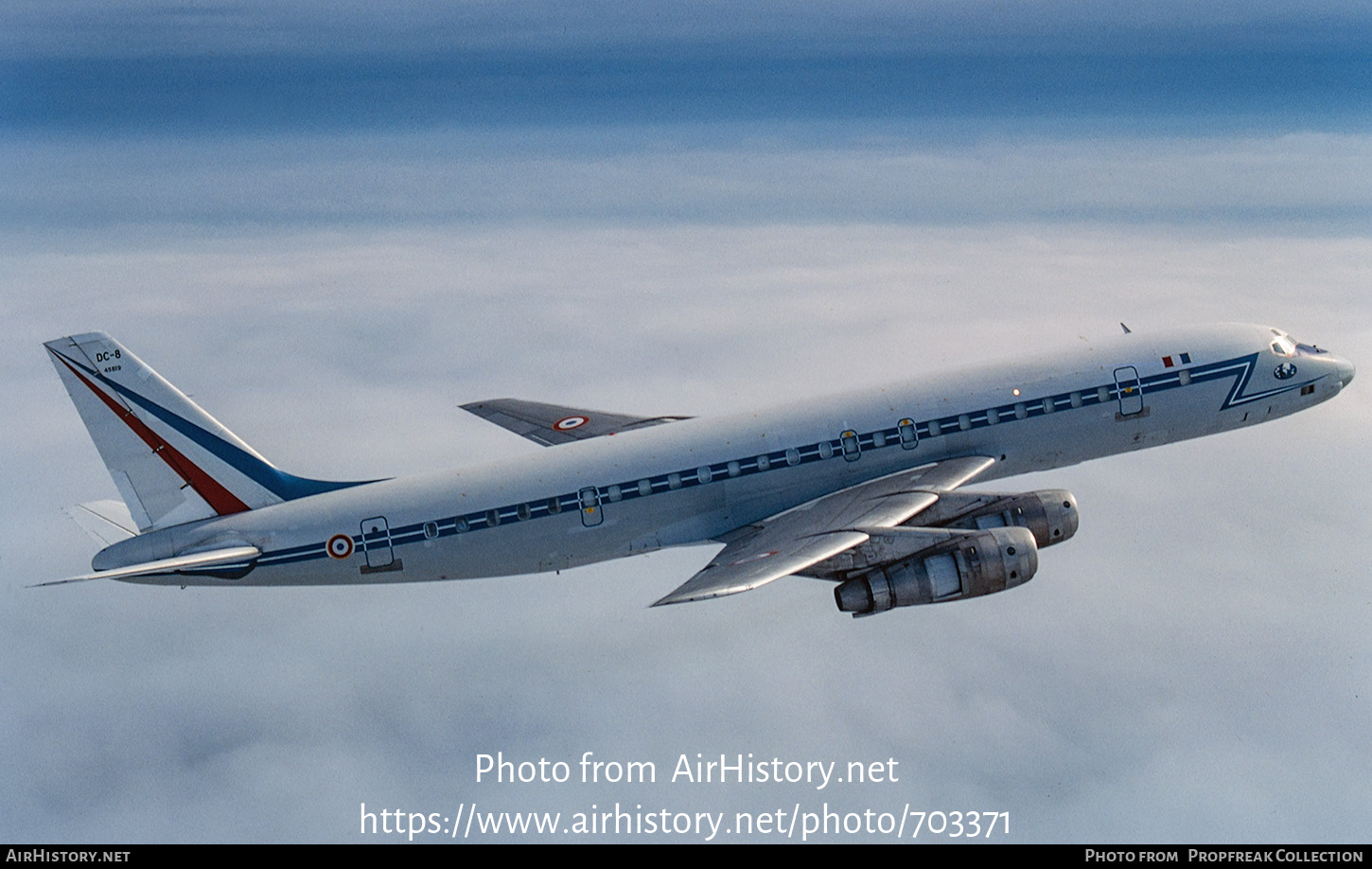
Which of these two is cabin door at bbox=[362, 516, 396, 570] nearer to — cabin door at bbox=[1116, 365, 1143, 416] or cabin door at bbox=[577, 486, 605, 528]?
cabin door at bbox=[577, 486, 605, 528]

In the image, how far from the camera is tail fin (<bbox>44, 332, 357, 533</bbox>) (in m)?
54.6

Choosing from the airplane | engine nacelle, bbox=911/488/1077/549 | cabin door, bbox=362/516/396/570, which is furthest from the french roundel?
engine nacelle, bbox=911/488/1077/549

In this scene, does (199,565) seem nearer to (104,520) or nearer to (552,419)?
(104,520)

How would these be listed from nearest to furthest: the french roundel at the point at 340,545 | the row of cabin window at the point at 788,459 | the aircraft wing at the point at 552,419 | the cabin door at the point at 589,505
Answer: the french roundel at the point at 340,545, the row of cabin window at the point at 788,459, the cabin door at the point at 589,505, the aircraft wing at the point at 552,419

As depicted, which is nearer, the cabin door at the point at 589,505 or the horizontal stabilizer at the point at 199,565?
the horizontal stabilizer at the point at 199,565

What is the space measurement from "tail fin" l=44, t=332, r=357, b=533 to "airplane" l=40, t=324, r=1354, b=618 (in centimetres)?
7

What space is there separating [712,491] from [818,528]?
477cm

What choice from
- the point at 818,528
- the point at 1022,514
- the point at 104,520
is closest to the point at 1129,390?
the point at 1022,514

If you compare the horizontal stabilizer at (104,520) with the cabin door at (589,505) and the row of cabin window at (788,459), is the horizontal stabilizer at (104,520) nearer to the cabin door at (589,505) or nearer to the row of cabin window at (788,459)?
the row of cabin window at (788,459)

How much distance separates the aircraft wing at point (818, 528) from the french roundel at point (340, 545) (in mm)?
13066

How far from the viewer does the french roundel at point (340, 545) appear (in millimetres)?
55688

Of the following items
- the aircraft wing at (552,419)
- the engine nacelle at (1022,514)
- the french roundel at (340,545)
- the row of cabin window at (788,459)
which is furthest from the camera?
the aircraft wing at (552,419)

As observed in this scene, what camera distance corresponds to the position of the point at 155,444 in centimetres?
5553

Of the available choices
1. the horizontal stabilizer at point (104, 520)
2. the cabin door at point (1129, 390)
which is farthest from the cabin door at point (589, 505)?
the cabin door at point (1129, 390)
